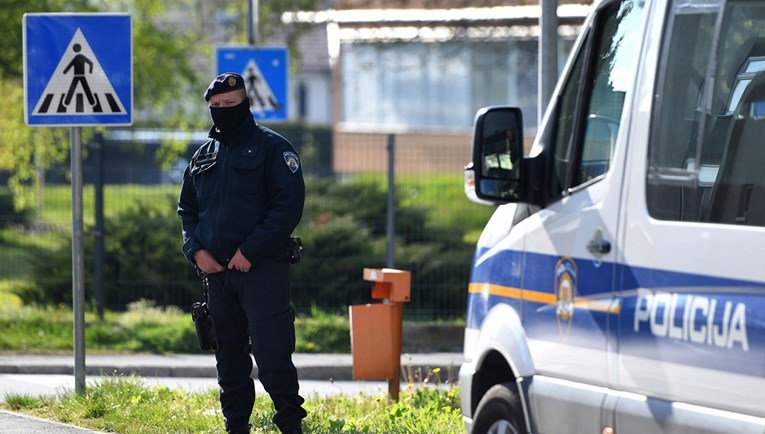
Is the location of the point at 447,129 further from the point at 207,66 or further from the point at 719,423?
the point at 719,423

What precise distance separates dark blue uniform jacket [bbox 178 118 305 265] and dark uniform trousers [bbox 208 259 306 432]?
0.40 feet

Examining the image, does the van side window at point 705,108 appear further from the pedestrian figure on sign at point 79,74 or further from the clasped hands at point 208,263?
the pedestrian figure on sign at point 79,74

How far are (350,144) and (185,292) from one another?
2357 mm

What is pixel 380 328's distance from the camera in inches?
360

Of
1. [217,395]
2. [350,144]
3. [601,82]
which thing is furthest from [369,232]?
[601,82]

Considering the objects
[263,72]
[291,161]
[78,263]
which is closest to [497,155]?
[291,161]

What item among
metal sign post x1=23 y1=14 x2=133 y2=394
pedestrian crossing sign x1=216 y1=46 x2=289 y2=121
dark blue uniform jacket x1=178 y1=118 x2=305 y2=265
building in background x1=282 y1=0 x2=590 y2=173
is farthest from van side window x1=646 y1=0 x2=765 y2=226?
building in background x1=282 y1=0 x2=590 y2=173

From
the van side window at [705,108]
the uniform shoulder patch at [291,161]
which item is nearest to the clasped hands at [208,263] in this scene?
the uniform shoulder patch at [291,161]

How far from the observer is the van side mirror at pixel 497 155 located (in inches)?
217

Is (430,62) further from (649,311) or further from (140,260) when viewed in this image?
(649,311)

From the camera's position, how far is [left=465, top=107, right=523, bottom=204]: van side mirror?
550cm

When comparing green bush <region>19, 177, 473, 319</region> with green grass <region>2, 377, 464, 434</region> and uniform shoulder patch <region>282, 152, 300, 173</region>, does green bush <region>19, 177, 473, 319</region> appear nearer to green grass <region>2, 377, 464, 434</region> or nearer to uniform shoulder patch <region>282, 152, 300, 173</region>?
green grass <region>2, 377, 464, 434</region>

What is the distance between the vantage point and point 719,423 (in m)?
4.25

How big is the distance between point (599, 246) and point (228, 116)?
287 centimetres
